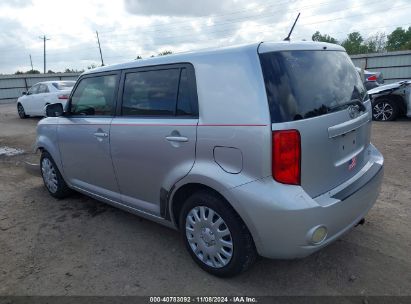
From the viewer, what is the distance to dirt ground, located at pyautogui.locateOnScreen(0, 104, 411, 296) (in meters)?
2.83

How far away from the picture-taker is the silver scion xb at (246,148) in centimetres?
242

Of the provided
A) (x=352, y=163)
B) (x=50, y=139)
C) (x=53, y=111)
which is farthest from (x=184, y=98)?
(x=50, y=139)

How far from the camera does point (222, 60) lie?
264cm

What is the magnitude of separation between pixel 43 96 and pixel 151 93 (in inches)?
473

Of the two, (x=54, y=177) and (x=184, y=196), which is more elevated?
(x=184, y=196)

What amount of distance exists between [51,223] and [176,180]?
7.02 ft

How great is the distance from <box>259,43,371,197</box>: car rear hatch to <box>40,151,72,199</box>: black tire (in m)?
3.51

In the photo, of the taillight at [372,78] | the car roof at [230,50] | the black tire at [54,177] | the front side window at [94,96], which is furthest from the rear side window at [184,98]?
the taillight at [372,78]

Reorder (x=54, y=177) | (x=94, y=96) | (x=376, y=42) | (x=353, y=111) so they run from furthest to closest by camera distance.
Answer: (x=376, y=42) → (x=54, y=177) → (x=94, y=96) → (x=353, y=111)

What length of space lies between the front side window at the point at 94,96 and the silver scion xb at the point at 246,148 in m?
0.14

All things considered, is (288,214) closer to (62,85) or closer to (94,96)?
(94,96)

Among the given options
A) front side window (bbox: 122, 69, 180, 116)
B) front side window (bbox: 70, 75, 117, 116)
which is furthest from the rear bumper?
front side window (bbox: 70, 75, 117, 116)

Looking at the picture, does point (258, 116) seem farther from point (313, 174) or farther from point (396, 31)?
point (396, 31)

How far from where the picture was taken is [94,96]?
4.02 m
